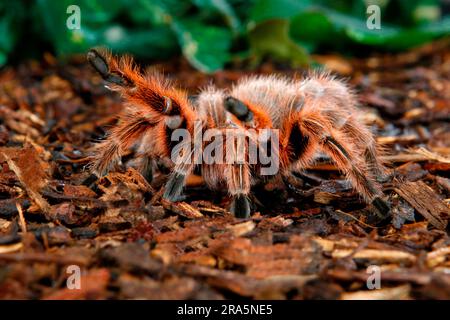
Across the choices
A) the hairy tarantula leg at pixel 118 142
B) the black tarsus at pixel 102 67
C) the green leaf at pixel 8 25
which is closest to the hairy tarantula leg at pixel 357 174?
the hairy tarantula leg at pixel 118 142

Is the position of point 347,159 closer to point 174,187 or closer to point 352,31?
point 174,187

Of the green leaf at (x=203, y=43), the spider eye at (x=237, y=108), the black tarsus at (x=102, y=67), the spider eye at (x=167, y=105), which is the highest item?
the green leaf at (x=203, y=43)

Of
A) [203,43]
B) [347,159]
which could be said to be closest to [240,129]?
[347,159]

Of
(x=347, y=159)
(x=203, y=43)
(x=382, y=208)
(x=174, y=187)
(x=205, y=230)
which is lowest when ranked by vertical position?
(x=205, y=230)

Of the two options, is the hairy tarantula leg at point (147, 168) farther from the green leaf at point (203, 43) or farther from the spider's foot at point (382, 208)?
the green leaf at point (203, 43)

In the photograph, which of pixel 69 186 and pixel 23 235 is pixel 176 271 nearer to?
pixel 23 235
